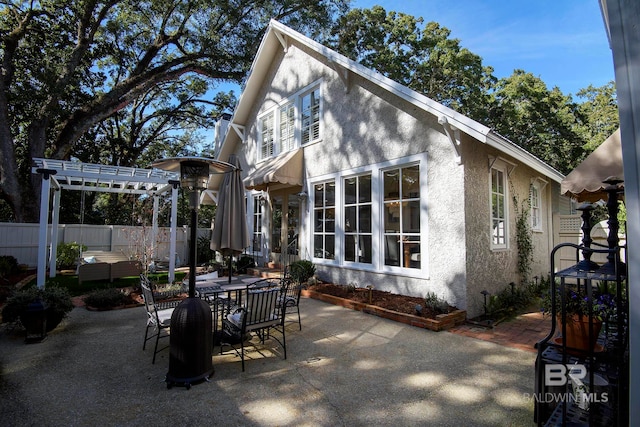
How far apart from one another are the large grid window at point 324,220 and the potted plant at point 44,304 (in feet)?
19.0

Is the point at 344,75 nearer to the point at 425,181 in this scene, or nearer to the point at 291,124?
the point at 291,124

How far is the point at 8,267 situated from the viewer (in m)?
10.9

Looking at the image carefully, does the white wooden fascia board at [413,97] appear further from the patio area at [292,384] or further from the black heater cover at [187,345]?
the black heater cover at [187,345]

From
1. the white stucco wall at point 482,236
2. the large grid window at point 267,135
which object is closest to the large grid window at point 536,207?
the white stucco wall at point 482,236

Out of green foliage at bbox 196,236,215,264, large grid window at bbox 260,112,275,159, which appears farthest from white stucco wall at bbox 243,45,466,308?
green foliage at bbox 196,236,215,264

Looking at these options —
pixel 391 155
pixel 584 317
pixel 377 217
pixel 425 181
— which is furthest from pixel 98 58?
pixel 584 317

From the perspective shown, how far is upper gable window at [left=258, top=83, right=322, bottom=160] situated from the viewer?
9922 millimetres

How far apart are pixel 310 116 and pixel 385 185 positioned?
3800 mm

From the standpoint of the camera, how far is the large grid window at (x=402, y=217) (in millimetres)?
7070

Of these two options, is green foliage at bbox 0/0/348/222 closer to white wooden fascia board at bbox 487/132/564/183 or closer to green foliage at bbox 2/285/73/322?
green foliage at bbox 2/285/73/322

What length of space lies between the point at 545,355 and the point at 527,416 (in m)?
0.76

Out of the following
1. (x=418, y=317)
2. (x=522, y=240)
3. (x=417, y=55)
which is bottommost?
(x=418, y=317)

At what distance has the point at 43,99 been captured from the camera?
15266 mm

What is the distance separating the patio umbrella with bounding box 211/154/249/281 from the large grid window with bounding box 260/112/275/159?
17.8 ft
